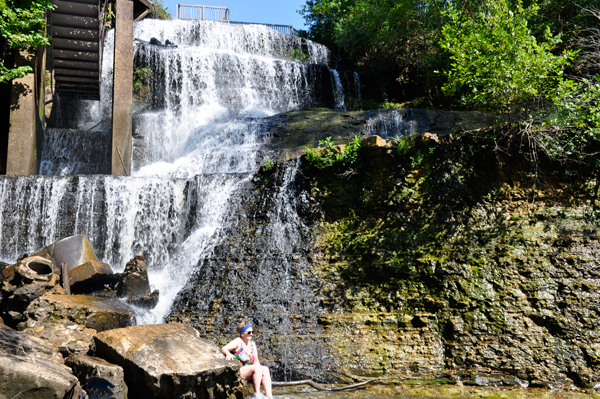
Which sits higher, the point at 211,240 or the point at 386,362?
the point at 211,240

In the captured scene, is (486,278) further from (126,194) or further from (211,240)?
(126,194)

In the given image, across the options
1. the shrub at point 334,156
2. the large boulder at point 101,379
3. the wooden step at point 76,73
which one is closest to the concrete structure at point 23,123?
the wooden step at point 76,73

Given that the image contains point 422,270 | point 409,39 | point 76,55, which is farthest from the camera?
point 409,39

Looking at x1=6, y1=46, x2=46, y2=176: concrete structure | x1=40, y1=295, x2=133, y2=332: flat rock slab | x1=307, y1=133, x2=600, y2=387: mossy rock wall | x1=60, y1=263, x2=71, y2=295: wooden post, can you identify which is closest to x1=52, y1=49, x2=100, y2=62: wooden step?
x1=6, y1=46, x2=46, y2=176: concrete structure

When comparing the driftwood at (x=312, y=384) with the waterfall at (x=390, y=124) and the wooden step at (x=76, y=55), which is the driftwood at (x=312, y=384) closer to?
the waterfall at (x=390, y=124)

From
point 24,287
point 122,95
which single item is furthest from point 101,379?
point 122,95

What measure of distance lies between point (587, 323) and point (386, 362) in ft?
9.32

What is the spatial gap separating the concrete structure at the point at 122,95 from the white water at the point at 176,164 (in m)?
0.82

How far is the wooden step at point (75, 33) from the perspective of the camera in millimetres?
13039

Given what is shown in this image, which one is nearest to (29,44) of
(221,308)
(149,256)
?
(149,256)

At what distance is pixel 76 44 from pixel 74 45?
0.08 meters

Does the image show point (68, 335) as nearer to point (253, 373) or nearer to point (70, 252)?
point (253, 373)

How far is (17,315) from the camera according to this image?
6.00m

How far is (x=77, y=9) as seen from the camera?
41.2 ft
